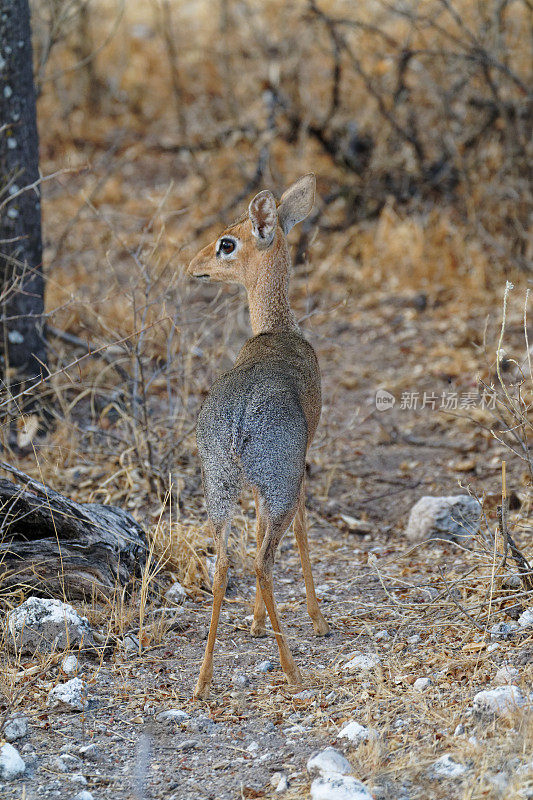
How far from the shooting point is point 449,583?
3688 mm

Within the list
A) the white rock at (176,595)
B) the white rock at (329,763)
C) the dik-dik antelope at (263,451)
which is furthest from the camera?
the white rock at (176,595)

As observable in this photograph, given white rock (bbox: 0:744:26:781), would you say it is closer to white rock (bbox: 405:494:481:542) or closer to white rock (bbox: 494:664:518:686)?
white rock (bbox: 494:664:518:686)

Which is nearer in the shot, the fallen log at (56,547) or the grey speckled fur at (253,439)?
the grey speckled fur at (253,439)

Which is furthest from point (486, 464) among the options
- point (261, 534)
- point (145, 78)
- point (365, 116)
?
point (145, 78)

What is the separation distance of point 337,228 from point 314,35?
1902 millimetres

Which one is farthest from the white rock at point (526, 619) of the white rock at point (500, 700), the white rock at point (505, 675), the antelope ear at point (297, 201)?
the antelope ear at point (297, 201)

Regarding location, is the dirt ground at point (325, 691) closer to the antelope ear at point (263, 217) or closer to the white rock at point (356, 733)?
the white rock at point (356, 733)

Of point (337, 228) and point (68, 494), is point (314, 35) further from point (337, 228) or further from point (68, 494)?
point (68, 494)

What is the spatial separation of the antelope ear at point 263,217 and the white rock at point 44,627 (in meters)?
1.74

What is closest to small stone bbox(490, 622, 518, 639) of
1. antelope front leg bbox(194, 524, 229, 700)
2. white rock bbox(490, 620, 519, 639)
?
white rock bbox(490, 620, 519, 639)

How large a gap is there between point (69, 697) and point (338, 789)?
1.12m

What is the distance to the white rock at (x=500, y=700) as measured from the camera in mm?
2947

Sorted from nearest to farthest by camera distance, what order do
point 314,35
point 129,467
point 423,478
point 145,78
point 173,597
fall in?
point 173,597, point 129,467, point 423,478, point 314,35, point 145,78

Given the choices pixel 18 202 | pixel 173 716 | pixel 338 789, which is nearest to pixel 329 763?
pixel 338 789
